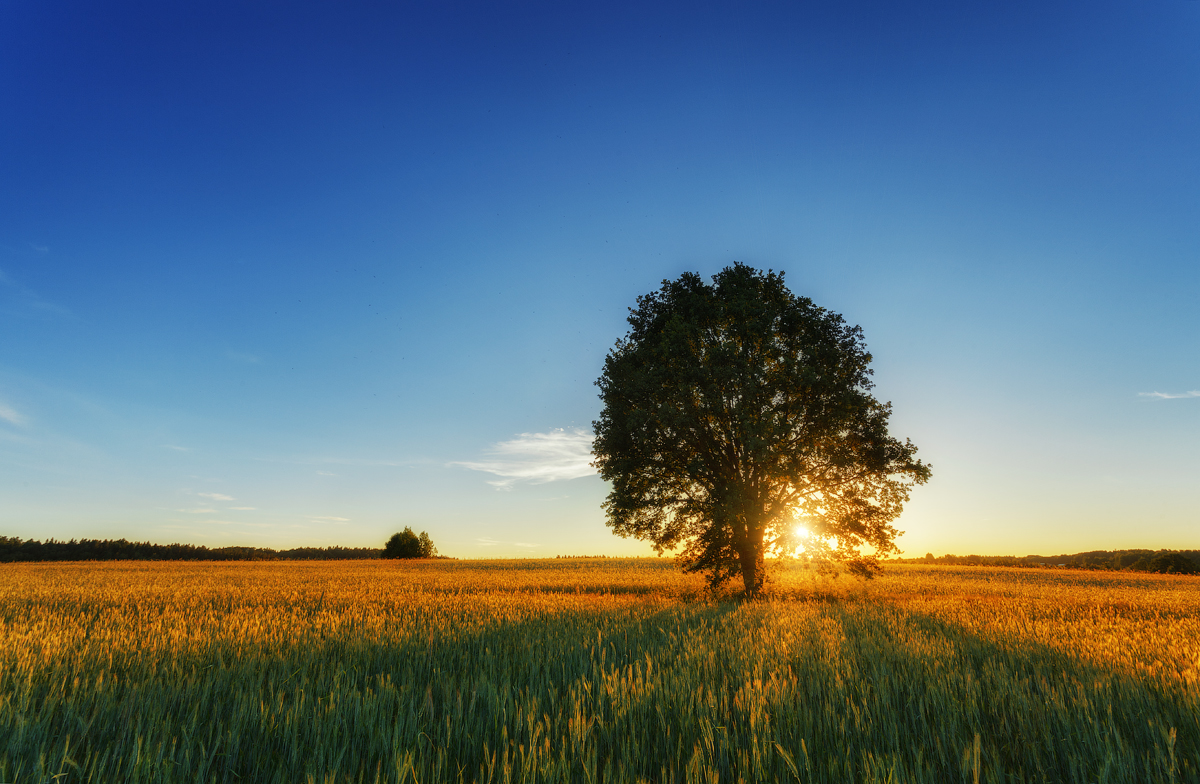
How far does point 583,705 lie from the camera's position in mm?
4129

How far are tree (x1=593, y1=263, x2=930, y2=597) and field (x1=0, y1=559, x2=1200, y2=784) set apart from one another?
31.3 feet

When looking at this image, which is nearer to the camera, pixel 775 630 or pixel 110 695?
pixel 110 695

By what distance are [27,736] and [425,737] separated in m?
2.53

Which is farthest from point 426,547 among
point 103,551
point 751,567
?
point 751,567

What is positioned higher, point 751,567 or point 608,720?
point 608,720

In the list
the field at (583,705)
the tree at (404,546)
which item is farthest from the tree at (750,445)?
→ the tree at (404,546)

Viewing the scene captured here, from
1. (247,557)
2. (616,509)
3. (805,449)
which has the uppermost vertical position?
(805,449)

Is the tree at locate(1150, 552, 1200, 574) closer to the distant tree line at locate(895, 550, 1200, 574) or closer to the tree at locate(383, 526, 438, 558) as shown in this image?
the distant tree line at locate(895, 550, 1200, 574)

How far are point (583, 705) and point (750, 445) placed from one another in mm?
13961

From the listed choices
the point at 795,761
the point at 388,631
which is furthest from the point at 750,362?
the point at 795,761

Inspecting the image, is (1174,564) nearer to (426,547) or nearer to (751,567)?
(751,567)

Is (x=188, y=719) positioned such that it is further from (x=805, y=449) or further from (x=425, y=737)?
(x=805, y=449)

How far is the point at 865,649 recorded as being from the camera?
7.12 meters

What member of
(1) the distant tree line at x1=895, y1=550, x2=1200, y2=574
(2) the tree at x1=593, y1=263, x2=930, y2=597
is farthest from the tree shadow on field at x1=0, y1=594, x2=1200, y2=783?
(1) the distant tree line at x1=895, y1=550, x2=1200, y2=574
